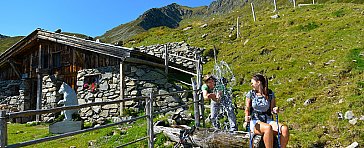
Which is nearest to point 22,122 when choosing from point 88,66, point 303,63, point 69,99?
point 88,66

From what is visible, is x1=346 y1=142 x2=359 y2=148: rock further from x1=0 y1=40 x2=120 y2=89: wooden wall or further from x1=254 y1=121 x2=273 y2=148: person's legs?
x1=0 y1=40 x2=120 y2=89: wooden wall

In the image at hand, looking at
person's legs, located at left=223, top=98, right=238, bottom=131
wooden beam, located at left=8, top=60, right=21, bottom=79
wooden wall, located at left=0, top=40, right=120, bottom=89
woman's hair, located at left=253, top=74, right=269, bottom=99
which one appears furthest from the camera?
wooden beam, located at left=8, top=60, right=21, bottom=79

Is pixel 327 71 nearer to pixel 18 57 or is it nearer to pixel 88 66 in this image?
pixel 88 66

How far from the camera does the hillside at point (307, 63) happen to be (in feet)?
25.7

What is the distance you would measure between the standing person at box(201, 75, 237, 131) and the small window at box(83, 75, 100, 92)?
30.2 ft

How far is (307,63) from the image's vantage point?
47.3 ft

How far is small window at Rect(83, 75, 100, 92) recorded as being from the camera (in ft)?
49.7

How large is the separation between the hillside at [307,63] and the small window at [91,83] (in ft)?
23.3

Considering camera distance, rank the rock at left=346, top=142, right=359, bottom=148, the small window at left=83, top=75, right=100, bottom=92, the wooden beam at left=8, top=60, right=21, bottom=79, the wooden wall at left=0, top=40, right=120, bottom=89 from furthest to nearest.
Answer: the wooden beam at left=8, top=60, right=21, bottom=79 → the wooden wall at left=0, top=40, right=120, bottom=89 → the small window at left=83, top=75, right=100, bottom=92 → the rock at left=346, top=142, right=359, bottom=148

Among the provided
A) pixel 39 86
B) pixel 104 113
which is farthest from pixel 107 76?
pixel 39 86

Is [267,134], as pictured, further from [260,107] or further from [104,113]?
[104,113]

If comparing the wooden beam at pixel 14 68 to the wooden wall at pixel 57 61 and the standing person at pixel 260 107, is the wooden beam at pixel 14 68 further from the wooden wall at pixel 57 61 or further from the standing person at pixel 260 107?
the standing person at pixel 260 107

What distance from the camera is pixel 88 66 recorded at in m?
15.7

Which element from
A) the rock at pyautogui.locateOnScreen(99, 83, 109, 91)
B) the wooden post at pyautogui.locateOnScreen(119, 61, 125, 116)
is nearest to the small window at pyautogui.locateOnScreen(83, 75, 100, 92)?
the rock at pyautogui.locateOnScreen(99, 83, 109, 91)
